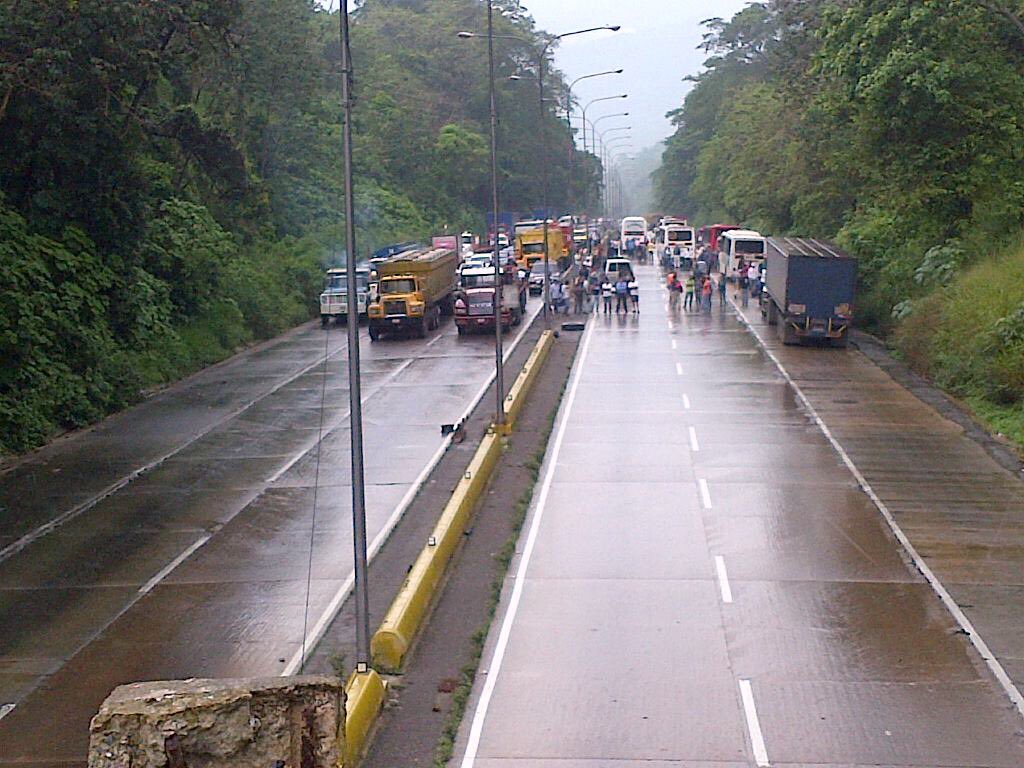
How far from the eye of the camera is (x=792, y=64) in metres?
54.1

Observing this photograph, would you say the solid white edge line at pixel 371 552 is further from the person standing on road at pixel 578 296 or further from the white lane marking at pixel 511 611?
the person standing on road at pixel 578 296

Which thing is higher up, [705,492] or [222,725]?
[222,725]

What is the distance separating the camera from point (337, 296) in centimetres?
4522

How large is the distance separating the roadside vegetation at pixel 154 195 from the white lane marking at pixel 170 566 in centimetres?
678

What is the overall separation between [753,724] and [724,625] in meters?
3.04

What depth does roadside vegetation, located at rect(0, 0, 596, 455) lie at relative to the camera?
2622 cm

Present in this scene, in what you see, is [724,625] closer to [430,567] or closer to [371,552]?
[430,567]

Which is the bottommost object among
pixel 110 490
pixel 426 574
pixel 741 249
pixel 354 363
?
pixel 110 490

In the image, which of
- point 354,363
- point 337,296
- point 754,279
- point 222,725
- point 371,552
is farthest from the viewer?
point 754,279

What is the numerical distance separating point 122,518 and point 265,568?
408 cm

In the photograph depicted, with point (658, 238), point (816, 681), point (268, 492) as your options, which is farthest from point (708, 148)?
point (816, 681)

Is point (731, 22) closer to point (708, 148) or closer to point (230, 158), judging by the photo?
point (708, 148)

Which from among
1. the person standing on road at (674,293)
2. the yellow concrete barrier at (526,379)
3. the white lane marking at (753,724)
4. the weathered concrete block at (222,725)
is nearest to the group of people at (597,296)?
the person standing on road at (674,293)

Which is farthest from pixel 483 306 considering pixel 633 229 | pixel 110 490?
pixel 633 229
